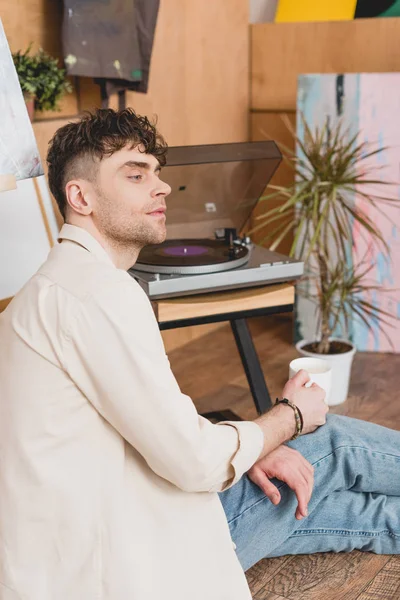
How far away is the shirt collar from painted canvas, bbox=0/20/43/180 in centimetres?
63

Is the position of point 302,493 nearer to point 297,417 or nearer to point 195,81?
point 297,417

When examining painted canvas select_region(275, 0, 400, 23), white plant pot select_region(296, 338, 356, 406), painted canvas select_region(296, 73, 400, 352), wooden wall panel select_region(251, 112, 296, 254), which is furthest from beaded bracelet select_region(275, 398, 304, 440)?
painted canvas select_region(275, 0, 400, 23)

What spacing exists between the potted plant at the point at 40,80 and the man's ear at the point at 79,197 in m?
1.00

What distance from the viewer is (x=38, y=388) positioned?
3.86 ft

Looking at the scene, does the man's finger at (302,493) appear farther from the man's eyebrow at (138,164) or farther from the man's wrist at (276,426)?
the man's eyebrow at (138,164)

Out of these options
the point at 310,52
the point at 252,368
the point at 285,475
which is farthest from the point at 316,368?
the point at 310,52

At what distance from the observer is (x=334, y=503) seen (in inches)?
67.1

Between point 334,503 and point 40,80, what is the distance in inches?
54.3

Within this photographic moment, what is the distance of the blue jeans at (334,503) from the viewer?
5.18ft

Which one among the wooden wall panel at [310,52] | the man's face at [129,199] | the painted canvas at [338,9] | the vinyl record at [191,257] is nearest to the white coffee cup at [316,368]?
the vinyl record at [191,257]

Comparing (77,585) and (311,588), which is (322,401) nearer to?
(311,588)

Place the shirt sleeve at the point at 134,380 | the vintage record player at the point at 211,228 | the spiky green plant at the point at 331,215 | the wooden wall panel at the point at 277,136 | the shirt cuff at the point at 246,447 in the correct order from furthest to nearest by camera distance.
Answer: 1. the wooden wall panel at the point at 277,136
2. the spiky green plant at the point at 331,215
3. the vintage record player at the point at 211,228
4. the shirt cuff at the point at 246,447
5. the shirt sleeve at the point at 134,380

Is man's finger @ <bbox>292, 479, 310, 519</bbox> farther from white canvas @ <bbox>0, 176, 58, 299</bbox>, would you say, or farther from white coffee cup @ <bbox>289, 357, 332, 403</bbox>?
white canvas @ <bbox>0, 176, 58, 299</bbox>

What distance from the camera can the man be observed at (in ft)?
3.83
